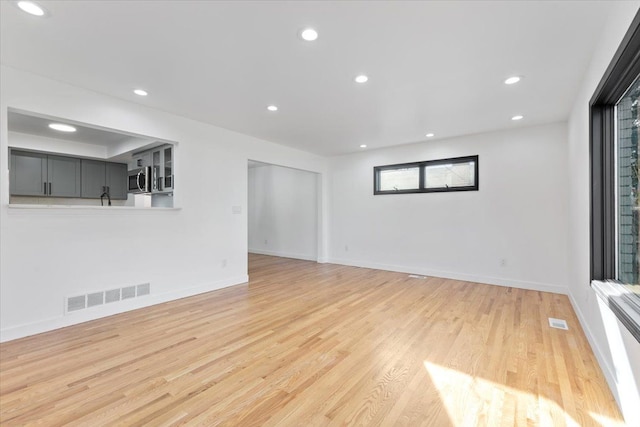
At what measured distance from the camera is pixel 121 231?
3.35 meters

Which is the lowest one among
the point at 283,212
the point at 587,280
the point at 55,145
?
the point at 587,280

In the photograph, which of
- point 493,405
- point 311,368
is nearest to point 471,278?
point 493,405

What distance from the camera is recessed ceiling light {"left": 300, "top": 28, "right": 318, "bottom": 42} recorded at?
80.0 inches

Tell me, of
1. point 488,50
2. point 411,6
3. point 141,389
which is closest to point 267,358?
point 141,389

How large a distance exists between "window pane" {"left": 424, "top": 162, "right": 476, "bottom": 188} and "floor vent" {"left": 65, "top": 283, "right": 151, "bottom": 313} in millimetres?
4908

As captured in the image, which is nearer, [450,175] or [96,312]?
[96,312]

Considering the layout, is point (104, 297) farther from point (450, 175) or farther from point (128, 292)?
point (450, 175)

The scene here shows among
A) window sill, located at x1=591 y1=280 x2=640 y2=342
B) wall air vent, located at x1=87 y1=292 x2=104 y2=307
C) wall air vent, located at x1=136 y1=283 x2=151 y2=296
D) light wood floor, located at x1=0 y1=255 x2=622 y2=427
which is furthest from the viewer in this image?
wall air vent, located at x1=136 y1=283 x2=151 y2=296

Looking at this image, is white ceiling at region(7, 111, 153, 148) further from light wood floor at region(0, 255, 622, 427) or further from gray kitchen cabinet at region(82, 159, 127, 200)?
light wood floor at region(0, 255, 622, 427)

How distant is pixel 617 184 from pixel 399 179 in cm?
359

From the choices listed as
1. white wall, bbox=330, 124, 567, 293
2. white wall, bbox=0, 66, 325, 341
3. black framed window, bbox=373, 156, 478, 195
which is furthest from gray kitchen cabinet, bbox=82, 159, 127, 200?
black framed window, bbox=373, 156, 478, 195

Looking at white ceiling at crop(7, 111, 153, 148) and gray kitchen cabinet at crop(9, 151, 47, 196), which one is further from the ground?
white ceiling at crop(7, 111, 153, 148)

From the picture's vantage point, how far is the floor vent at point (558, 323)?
9.26 feet

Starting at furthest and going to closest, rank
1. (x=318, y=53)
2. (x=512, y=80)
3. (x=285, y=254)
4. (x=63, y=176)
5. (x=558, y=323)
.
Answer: (x=285, y=254)
(x=63, y=176)
(x=558, y=323)
(x=512, y=80)
(x=318, y=53)
